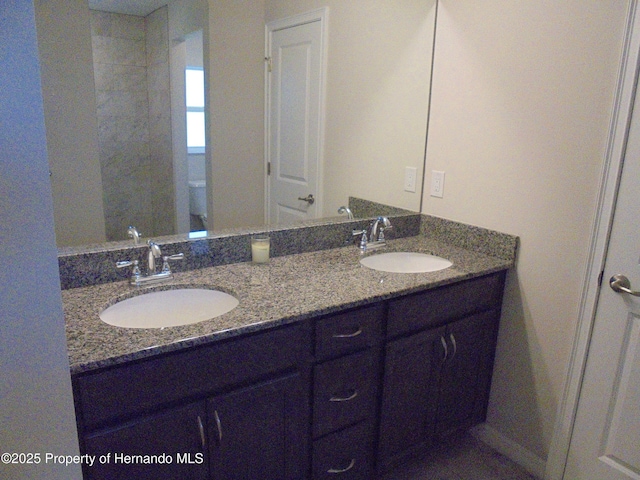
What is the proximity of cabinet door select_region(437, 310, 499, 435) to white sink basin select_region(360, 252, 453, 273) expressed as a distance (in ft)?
0.93

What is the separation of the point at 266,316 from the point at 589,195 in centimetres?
123

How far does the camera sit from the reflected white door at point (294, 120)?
1869 mm

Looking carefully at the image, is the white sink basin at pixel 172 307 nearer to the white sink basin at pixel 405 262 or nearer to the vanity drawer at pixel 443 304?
the vanity drawer at pixel 443 304

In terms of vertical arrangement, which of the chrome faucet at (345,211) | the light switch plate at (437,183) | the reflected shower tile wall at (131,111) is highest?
the reflected shower tile wall at (131,111)

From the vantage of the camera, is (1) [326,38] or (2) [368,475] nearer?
(2) [368,475]

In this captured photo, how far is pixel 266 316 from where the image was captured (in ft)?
4.41

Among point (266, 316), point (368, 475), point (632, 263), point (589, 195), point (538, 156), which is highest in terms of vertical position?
point (538, 156)

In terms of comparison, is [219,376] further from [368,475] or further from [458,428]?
[458,428]

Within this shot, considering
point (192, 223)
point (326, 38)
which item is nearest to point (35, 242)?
point (192, 223)

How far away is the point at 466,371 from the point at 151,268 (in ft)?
4.32

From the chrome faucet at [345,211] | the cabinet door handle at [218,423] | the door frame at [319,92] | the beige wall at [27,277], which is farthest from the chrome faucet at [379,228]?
the beige wall at [27,277]

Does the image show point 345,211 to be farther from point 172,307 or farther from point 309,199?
point 172,307

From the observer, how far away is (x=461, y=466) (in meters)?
2.03

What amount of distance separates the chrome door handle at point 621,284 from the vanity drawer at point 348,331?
2.67ft
